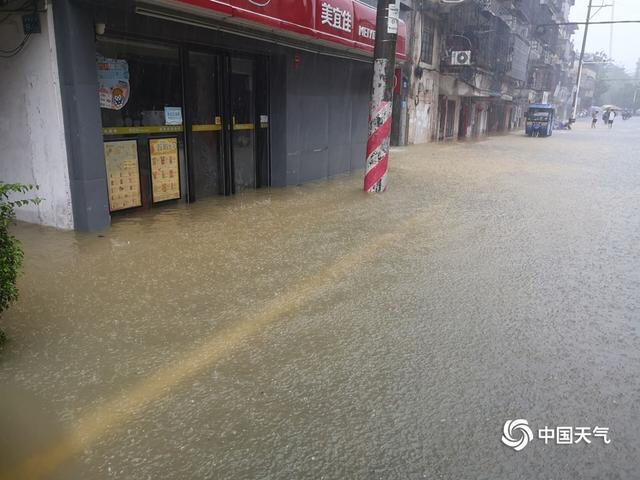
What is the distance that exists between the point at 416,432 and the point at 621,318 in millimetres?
2700

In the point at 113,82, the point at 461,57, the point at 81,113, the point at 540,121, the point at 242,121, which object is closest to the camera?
the point at 81,113

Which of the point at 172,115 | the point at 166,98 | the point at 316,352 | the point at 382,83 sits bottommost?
the point at 316,352

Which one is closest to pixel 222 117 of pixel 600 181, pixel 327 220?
pixel 327 220

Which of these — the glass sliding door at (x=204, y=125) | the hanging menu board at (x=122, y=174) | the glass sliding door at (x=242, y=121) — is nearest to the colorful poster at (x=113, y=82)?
the hanging menu board at (x=122, y=174)

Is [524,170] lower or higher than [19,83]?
lower

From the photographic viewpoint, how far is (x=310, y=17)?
29.3 ft

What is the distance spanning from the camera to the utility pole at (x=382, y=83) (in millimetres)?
9391

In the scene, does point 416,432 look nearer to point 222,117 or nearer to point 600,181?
point 222,117

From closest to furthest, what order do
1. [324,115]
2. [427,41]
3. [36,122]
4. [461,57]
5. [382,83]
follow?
[36,122], [382,83], [324,115], [427,41], [461,57]

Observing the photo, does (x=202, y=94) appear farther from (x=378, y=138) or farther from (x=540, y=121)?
(x=540, y=121)

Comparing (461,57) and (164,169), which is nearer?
(164,169)

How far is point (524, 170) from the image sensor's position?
601 inches

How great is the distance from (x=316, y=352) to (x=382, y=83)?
694cm

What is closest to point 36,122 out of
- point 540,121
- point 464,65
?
point 464,65
